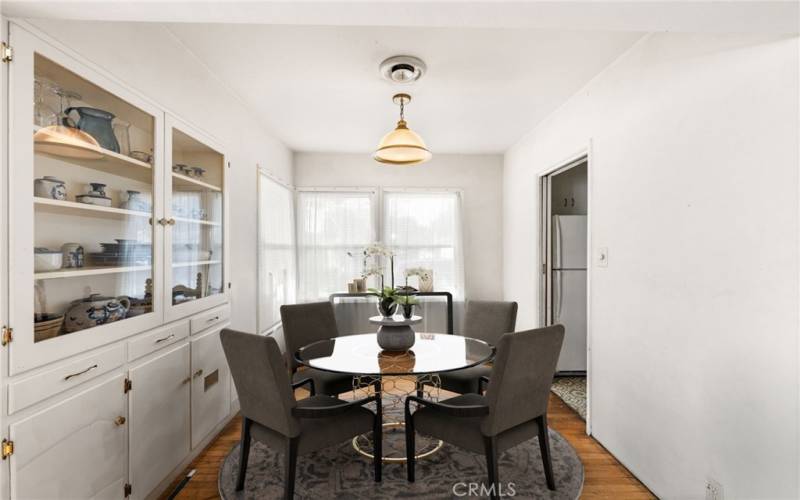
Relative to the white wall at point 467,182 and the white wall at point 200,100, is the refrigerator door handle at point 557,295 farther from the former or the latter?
the white wall at point 200,100

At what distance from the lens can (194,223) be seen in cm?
242

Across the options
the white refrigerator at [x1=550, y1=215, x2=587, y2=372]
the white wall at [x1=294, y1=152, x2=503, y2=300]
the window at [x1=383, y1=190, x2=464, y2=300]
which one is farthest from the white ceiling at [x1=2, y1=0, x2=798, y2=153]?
the white refrigerator at [x1=550, y1=215, x2=587, y2=372]

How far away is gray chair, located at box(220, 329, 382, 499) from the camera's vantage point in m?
1.74

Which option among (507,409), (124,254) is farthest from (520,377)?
(124,254)

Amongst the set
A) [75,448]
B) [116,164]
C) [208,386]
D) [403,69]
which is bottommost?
[208,386]

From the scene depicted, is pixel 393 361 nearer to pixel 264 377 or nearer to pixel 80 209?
pixel 264 377

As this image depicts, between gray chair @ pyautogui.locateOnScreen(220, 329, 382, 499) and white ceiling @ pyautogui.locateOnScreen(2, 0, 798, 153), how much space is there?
4.38 feet

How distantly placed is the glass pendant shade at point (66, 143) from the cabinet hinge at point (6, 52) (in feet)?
0.73

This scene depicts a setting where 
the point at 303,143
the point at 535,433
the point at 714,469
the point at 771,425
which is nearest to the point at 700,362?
the point at 771,425

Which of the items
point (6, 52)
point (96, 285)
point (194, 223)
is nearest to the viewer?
point (6, 52)

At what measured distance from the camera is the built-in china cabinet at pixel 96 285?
4.24 feet

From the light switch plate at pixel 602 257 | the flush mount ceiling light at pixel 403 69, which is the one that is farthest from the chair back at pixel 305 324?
the light switch plate at pixel 602 257

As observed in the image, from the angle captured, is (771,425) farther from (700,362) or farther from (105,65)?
(105,65)

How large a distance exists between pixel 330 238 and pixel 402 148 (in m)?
2.45
